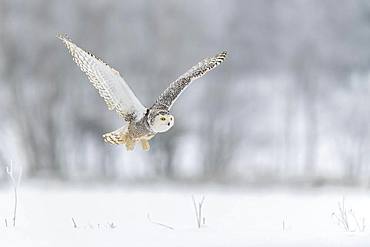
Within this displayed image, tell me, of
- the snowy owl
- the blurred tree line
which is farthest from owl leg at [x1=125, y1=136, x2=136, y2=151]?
the blurred tree line

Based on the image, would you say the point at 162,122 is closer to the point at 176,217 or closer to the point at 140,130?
the point at 140,130

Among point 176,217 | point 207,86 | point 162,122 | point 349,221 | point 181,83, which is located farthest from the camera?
point 207,86

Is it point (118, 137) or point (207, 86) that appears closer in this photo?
point (118, 137)

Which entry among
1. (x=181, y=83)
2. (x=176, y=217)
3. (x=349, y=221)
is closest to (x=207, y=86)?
(x=176, y=217)

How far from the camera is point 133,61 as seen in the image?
454 cm

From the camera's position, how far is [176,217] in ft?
8.41

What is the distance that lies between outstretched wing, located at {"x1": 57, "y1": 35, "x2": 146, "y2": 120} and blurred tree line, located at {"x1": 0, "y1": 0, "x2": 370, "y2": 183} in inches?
116

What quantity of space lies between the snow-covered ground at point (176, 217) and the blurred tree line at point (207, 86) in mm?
647

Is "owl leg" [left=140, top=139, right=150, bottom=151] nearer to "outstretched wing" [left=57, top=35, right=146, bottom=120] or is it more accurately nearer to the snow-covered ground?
"outstretched wing" [left=57, top=35, right=146, bottom=120]

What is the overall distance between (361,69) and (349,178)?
101 cm

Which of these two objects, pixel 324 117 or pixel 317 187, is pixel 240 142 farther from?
pixel 317 187

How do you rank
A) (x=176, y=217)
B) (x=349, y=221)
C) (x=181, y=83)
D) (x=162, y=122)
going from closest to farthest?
A: (x=162, y=122) → (x=181, y=83) → (x=349, y=221) → (x=176, y=217)

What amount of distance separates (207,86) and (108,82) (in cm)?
355

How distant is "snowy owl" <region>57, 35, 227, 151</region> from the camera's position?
4.00ft
